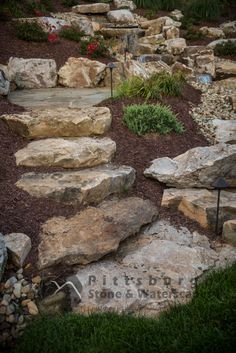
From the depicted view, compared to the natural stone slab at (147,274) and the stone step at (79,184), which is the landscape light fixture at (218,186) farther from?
the stone step at (79,184)

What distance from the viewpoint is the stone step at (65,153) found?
543 cm

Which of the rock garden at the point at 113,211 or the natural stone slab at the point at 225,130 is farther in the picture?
the natural stone slab at the point at 225,130

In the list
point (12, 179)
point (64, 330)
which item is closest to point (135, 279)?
point (64, 330)

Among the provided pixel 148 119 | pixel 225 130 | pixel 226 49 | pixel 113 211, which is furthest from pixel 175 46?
pixel 113 211

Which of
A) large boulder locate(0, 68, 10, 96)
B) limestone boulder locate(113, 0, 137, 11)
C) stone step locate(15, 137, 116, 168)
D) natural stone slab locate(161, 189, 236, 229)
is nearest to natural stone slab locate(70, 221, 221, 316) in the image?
natural stone slab locate(161, 189, 236, 229)

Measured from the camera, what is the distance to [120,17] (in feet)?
49.4

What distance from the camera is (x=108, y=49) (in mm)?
11648

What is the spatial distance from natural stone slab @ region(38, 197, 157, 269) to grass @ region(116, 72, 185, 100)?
3219mm

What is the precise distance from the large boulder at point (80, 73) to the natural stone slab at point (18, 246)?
231 inches

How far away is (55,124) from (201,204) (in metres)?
2.65

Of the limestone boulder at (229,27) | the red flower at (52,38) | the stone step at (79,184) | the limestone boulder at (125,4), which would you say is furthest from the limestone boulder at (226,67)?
the stone step at (79,184)

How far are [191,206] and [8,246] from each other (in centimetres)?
232

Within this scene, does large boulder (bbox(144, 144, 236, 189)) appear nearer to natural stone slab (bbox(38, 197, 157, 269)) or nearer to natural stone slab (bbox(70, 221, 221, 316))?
natural stone slab (bbox(38, 197, 157, 269))

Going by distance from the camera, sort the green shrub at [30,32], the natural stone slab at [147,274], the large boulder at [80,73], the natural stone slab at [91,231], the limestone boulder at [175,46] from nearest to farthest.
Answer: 1. the natural stone slab at [147,274]
2. the natural stone slab at [91,231]
3. the large boulder at [80,73]
4. the green shrub at [30,32]
5. the limestone boulder at [175,46]
